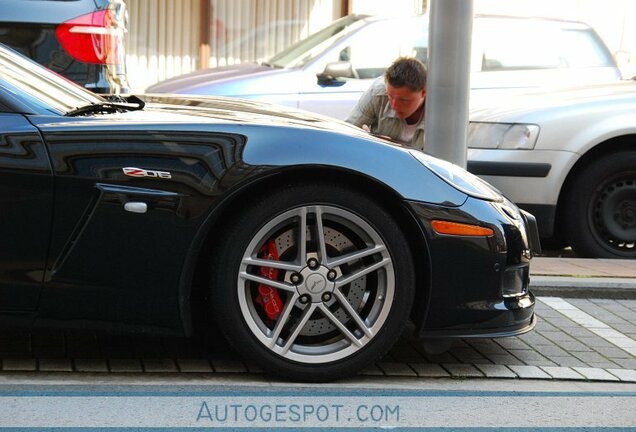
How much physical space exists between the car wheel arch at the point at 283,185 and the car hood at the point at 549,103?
304 cm

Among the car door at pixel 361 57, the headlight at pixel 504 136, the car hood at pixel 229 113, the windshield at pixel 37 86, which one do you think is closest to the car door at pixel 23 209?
the windshield at pixel 37 86

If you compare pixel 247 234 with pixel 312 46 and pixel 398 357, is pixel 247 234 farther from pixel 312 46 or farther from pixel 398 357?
pixel 312 46

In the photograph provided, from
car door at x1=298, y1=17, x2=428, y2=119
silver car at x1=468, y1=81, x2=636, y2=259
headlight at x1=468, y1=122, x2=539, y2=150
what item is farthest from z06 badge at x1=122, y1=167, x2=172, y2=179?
car door at x1=298, y1=17, x2=428, y2=119

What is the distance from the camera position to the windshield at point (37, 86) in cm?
426

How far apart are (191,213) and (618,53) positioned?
13032 millimetres

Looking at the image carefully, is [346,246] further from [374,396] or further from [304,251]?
[374,396]

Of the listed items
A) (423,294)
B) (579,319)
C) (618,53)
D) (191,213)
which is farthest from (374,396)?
(618,53)

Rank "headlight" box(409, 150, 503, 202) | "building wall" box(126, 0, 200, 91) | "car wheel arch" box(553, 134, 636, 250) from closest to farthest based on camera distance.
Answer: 1. "headlight" box(409, 150, 503, 202)
2. "car wheel arch" box(553, 134, 636, 250)
3. "building wall" box(126, 0, 200, 91)

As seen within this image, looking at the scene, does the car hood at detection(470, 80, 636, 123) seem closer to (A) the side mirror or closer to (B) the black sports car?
(A) the side mirror

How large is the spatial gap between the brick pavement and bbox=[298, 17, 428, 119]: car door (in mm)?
4250

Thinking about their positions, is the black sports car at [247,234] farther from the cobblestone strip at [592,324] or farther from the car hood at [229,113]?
the cobblestone strip at [592,324]

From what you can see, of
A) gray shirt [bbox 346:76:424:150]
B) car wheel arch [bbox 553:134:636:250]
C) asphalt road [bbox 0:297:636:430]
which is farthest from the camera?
car wheel arch [bbox 553:134:636:250]

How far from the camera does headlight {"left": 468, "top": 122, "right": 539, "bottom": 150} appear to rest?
7.09 meters

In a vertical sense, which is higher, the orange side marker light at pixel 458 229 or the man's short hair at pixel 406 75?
the man's short hair at pixel 406 75
